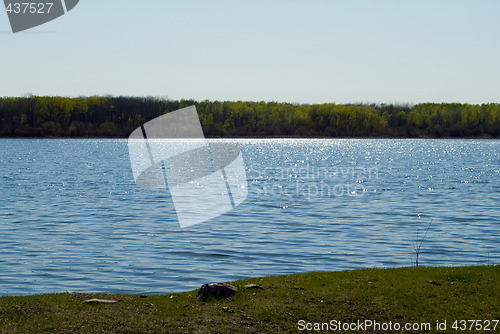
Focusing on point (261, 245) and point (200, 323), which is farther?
point (261, 245)

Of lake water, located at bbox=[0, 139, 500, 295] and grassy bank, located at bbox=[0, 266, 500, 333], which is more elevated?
grassy bank, located at bbox=[0, 266, 500, 333]

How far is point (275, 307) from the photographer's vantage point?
40.2 ft

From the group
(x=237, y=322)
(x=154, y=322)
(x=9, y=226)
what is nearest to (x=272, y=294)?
(x=237, y=322)

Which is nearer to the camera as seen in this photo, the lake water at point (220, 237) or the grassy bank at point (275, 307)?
the grassy bank at point (275, 307)

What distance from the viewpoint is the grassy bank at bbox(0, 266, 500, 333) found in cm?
1138

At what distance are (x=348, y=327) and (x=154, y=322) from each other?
12.8 ft

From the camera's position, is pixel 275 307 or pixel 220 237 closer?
pixel 275 307

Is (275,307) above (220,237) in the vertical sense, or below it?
above

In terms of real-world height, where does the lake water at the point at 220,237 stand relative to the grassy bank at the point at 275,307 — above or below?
below

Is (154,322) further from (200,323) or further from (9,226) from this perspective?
(9,226)

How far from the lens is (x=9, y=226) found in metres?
28.6

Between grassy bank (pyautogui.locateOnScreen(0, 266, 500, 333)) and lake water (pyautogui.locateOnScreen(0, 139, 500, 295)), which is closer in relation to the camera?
grassy bank (pyautogui.locateOnScreen(0, 266, 500, 333))

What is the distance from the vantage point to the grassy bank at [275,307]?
11383 mm

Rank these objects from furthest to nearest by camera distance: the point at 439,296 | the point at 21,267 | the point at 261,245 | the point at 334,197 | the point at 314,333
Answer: the point at 334,197, the point at 261,245, the point at 21,267, the point at 439,296, the point at 314,333
